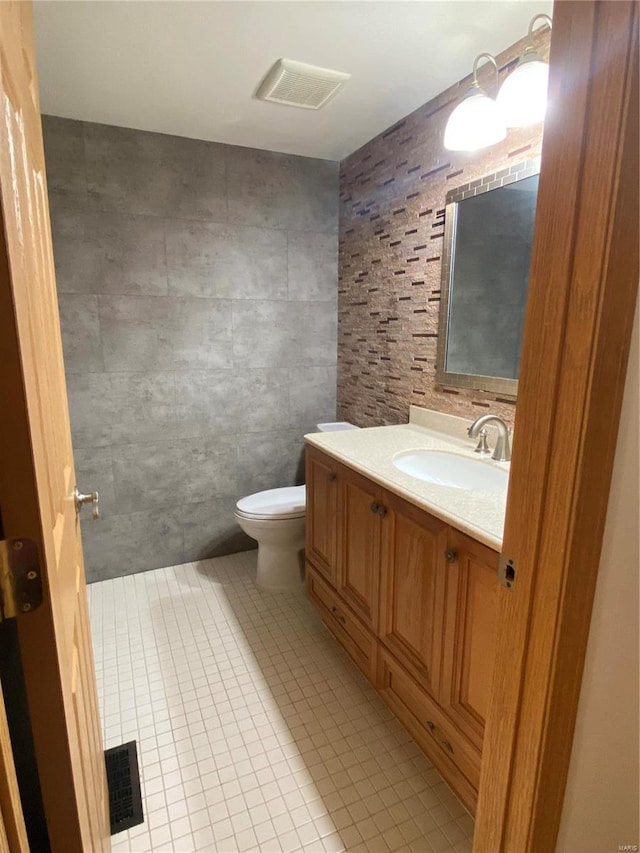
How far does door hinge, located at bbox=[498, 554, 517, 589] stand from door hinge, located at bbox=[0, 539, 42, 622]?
0.66 m

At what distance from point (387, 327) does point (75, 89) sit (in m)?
1.65

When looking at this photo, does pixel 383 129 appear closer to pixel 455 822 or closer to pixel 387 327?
pixel 387 327

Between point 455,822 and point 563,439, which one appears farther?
point 455,822

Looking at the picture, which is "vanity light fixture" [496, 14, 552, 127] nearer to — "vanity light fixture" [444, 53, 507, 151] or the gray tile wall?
"vanity light fixture" [444, 53, 507, 151]

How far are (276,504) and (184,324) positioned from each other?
1.07 meters

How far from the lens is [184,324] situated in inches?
95.5

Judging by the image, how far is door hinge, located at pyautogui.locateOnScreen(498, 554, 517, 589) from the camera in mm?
718

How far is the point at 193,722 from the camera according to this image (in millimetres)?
1591

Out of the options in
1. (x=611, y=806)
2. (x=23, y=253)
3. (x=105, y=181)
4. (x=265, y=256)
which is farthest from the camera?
(x=265, y=256)

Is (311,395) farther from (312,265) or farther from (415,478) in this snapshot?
(415,478)

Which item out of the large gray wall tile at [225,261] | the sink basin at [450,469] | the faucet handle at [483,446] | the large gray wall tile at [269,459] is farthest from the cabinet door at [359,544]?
the large gray wall tile at [225,261]

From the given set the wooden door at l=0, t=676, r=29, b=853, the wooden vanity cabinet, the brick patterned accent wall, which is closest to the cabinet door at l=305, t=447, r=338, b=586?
the wooden vanity cabinet

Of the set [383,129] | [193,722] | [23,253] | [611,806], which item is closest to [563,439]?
[611,806]

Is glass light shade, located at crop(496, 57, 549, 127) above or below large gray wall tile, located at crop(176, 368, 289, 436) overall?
above
